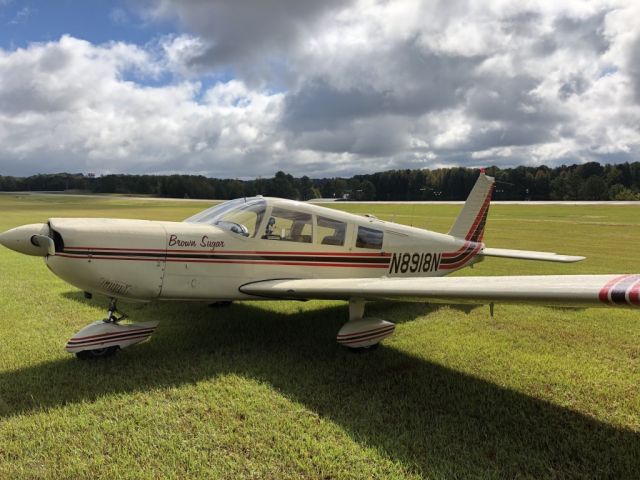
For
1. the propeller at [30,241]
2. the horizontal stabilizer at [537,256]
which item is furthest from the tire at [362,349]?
the horizontal stabilizer at [537,256]

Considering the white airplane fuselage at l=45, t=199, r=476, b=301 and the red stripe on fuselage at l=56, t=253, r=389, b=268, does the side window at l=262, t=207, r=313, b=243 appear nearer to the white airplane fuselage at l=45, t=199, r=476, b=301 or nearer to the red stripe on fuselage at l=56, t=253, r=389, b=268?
the white airplane fuselage at l=45, t=199, r=476, b=301

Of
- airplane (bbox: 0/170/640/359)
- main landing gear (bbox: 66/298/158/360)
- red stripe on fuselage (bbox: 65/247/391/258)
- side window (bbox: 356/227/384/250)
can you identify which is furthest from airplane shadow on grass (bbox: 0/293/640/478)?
side window (bbox: 356/227/384/250)

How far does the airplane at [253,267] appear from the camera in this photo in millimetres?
4022

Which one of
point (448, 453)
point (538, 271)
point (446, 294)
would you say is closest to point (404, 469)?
point (448, 453)

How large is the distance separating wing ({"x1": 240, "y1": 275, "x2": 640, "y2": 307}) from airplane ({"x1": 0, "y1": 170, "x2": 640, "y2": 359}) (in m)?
0.01

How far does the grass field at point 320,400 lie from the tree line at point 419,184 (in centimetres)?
7653

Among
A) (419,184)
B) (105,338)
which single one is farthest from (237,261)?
(419,184)

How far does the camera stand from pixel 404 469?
3035 millimetres

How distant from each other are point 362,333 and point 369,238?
1939mm

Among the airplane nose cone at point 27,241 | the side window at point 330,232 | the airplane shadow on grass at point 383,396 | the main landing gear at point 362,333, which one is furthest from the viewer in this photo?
the side window at point 330,232

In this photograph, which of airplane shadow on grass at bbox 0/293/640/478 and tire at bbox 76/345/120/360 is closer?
airplane shadow on grass at bbox 0/293/640/478

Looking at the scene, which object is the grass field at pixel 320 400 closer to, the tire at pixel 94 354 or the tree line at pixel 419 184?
the tire at pixel 94 354

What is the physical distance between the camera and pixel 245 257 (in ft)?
18.4

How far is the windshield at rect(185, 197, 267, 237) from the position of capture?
5695 mm
